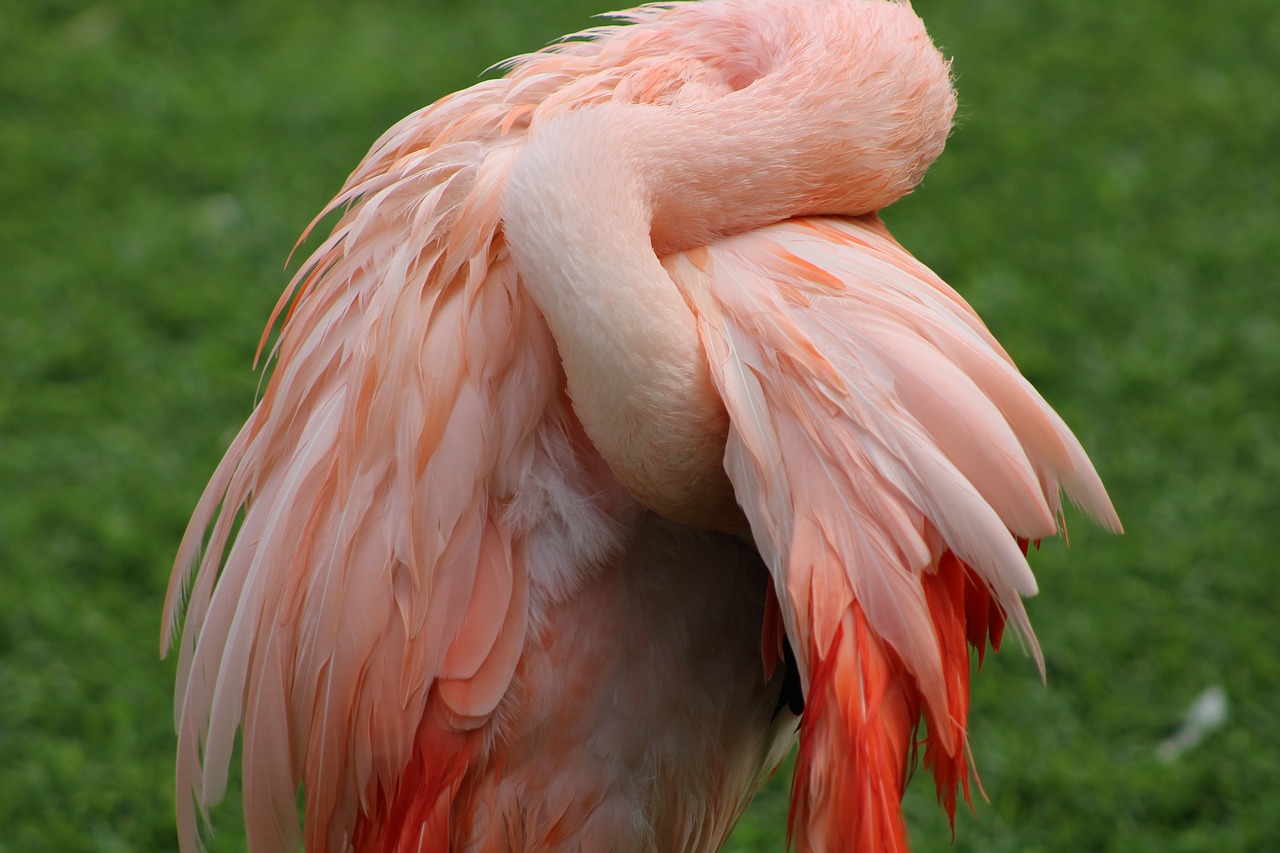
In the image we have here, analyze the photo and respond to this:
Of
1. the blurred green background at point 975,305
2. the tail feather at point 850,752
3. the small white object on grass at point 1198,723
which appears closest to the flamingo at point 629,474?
the tail feather at point 850,752

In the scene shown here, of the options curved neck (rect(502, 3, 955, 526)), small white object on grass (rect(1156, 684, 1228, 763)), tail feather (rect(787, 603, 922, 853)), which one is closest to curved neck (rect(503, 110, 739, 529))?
curved neck (rect(502, 3, 955, 526))

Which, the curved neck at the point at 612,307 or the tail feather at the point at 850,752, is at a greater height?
the curved neck at the point at 612,307

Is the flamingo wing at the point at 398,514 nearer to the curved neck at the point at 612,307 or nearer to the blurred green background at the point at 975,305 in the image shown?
the curved neck at the point at 612,307

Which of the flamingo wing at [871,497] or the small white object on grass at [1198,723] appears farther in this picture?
the small white object on grass at [1198,723]

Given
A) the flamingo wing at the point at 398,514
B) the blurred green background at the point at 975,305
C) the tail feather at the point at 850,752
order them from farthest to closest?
the blurred green background at the point at 975,305
the flamingo wing at the point at 398,514
the tail feather at the point at 850,752

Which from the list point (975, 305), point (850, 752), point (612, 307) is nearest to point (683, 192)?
point (612, 307)

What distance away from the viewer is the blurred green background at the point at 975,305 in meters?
2.57

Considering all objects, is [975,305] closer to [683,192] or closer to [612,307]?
[683,192]

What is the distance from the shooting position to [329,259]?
1.56 m

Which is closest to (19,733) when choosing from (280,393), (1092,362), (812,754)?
(280,393)

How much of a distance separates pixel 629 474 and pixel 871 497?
0.80ft

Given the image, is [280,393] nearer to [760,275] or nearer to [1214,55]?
[760,275]

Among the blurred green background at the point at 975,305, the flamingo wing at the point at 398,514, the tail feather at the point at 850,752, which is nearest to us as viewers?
the tail feather at the point at 850,752

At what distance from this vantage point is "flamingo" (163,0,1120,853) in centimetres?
126
